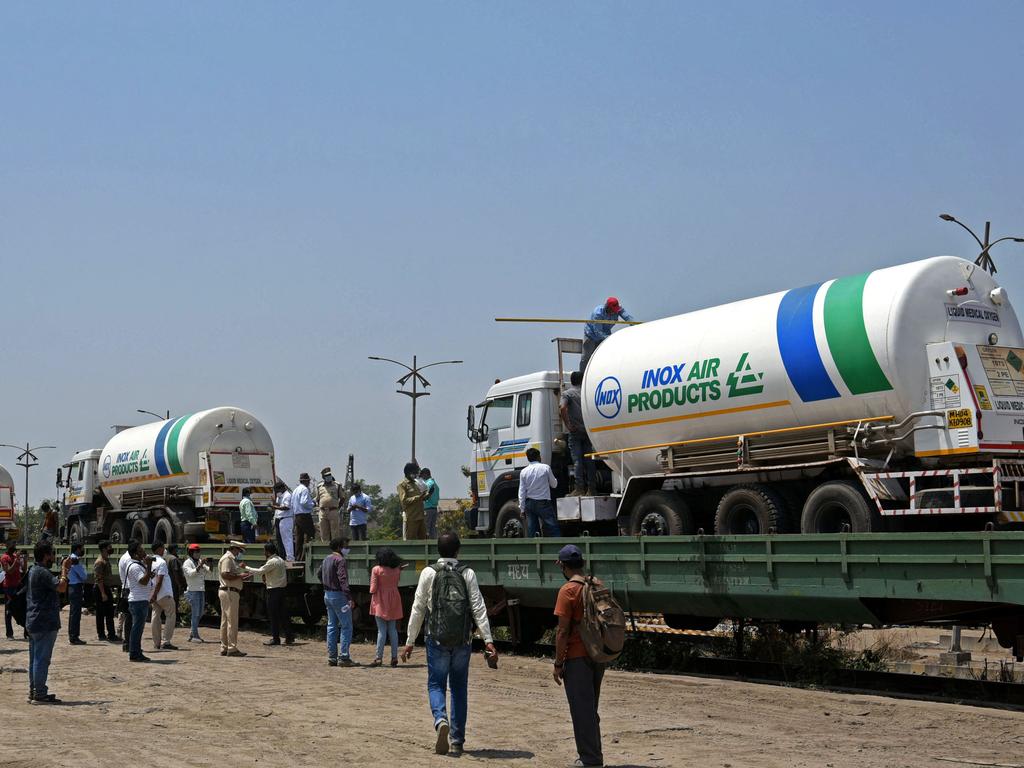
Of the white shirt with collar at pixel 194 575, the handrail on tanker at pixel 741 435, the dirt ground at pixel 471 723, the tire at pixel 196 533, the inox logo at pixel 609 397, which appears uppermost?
the inox logo at pixel 609 397

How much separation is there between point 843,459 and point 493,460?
7.26m

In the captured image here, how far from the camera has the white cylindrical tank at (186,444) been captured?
95.1 ft

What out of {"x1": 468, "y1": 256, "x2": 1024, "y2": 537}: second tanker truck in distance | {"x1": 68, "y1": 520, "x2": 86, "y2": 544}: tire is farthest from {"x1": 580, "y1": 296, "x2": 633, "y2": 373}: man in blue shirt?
{"x1": 68, "y1": 520, "x2": 86, "y2": 544}: tire

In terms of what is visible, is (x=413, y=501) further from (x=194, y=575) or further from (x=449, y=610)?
(x=449, y=610)

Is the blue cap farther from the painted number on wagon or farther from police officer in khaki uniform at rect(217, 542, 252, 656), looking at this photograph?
police officer in khaki uniform at rect(217, 542, 252, 656)

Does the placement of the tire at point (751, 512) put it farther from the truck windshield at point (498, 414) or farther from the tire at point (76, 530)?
the tire at point (76, 530)

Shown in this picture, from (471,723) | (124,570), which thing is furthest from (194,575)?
(471,723)

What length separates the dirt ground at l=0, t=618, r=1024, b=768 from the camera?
371 inches

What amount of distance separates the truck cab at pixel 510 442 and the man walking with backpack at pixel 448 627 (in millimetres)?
9415

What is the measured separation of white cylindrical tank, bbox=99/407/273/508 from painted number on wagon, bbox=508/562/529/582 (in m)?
14.6

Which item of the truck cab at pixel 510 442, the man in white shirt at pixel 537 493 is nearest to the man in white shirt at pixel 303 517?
the truck cab at pixel 510 442

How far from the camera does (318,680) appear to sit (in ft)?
47.6

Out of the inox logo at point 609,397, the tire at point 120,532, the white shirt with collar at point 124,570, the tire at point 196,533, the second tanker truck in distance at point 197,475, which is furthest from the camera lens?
the tire at point 120,532

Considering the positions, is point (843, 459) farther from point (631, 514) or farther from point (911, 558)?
point (631, 514)
